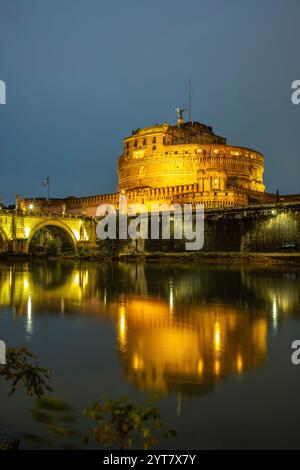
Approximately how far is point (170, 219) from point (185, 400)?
164 feet

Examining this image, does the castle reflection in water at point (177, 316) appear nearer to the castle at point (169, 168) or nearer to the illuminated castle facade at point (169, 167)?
the castle at point (169, 168)

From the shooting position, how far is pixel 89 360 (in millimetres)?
9070

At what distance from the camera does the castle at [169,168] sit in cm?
7419

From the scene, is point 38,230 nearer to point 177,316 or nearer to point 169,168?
point 169,168

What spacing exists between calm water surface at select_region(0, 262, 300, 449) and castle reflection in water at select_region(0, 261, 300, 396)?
34 mm

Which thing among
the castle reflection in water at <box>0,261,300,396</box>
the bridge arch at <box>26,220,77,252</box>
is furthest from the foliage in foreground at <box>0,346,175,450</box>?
the bridge arch at <box>26,220,77,252</box>

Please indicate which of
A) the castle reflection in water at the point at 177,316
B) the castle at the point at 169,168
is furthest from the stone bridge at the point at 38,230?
the castle reflection in water at the point at 177,316

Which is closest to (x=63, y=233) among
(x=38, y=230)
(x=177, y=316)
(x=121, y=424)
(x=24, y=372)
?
(x=38, y=230)

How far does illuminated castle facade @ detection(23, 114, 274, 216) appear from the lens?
74.3m

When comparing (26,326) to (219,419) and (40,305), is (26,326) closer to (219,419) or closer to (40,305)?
(40,305)

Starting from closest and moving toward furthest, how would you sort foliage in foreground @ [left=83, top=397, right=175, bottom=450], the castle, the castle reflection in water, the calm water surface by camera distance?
1. foliage in foreground @ [left=83, top=397, right=175, bottom=450]
2. the calm water surface
3. the castle reflection in water
4. the castle

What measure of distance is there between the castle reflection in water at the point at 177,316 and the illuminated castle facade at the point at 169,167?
48.8 m

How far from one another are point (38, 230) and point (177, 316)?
49.9 metres

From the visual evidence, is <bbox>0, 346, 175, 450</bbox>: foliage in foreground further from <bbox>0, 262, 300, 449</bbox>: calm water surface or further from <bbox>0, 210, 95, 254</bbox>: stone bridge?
<bbox>0, 210, 95, 254</bbox>: stone bridge
